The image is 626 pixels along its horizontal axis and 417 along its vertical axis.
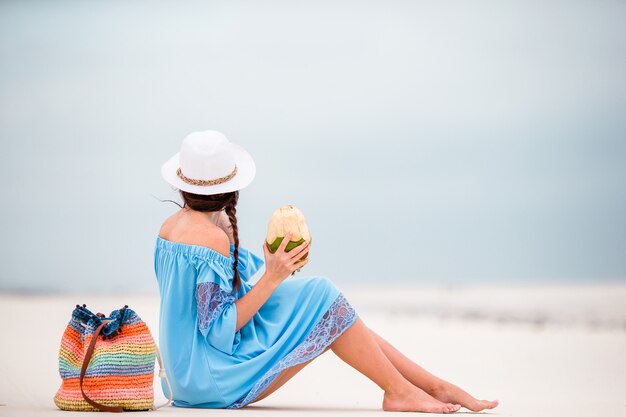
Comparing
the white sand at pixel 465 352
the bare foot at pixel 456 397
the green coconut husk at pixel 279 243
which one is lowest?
the white sand at pixel 465 352

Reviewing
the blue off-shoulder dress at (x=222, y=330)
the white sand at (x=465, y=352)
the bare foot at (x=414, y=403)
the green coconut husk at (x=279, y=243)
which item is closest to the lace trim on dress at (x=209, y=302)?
the blue off-shoulder dress at (x=222, y=330)

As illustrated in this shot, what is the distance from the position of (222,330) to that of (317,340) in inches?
19.2

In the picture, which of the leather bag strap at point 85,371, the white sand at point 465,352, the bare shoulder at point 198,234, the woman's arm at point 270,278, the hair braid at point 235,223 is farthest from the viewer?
the white sand at point 465,352

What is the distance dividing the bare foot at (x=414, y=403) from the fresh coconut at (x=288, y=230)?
35.1 inches

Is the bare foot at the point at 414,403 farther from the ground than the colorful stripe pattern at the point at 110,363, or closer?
closer

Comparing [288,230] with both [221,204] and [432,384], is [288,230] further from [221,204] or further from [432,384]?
[432,384]

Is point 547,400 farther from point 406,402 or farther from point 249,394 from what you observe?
point 249,394

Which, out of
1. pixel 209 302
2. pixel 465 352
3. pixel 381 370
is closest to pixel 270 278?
pixel 209 302

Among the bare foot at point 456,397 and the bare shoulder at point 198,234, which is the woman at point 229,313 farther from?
the bare foot at point 456,397

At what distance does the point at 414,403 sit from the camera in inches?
200

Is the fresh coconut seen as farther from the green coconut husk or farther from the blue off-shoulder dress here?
the blue off-shoulder dress

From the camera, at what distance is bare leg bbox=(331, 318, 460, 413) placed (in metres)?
5.03

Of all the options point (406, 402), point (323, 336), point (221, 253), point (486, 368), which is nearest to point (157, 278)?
point (221, 253)

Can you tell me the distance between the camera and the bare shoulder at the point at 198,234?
16.2ft
